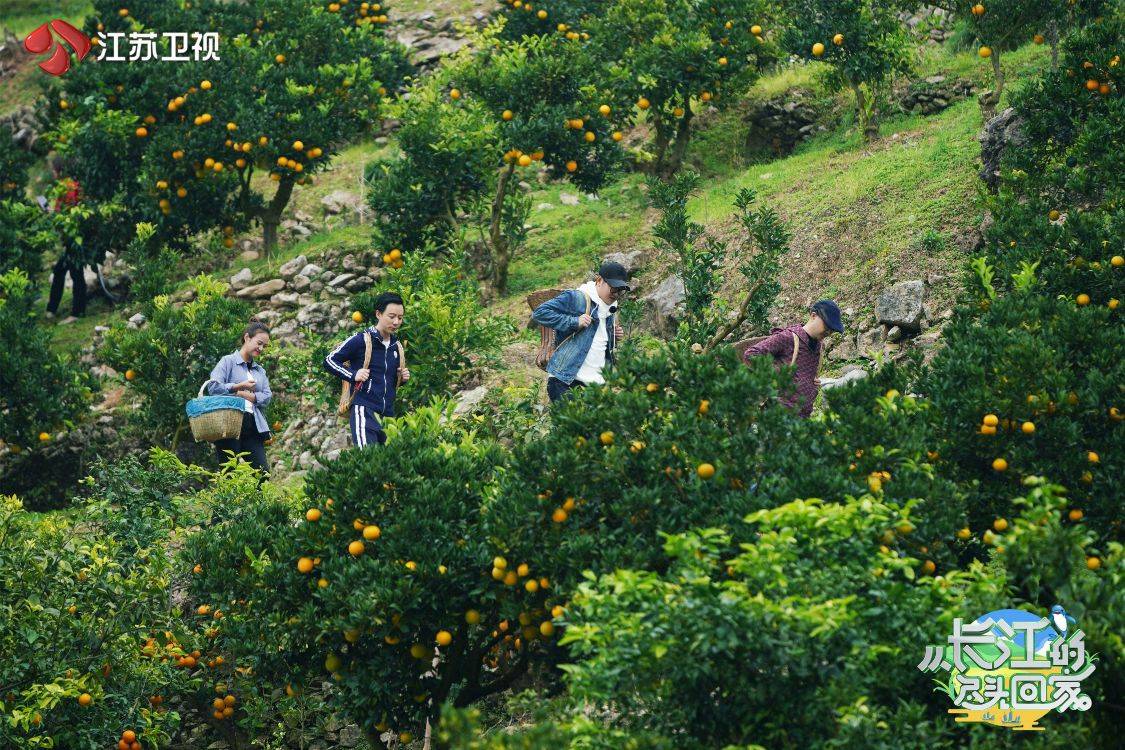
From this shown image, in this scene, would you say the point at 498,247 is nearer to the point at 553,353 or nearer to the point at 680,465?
the point at 553,353

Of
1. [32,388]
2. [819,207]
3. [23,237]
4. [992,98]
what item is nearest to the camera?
[32,388]

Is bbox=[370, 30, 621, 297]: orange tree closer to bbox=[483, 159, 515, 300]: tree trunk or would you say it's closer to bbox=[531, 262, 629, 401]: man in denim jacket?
bbox=[483, 159, 515, 300]: tree trunk

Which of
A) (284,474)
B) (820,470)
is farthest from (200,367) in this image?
(820,470)

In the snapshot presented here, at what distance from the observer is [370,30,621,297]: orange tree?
1399cm

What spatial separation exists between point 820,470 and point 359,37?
495 inches

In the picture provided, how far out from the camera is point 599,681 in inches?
217

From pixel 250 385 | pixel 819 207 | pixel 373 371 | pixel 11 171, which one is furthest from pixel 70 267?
pixel 819 207

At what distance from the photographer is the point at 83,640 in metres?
7.68

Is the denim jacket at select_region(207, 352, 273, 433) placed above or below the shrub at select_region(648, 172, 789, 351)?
below

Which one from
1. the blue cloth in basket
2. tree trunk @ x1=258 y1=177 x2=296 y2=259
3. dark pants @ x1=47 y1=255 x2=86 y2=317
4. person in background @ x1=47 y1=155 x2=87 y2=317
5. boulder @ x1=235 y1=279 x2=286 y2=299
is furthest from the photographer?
dark pants @ x1=47 y1=255 x2=86 y2=317

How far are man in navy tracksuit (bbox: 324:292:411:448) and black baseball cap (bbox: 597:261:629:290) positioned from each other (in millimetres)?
1518

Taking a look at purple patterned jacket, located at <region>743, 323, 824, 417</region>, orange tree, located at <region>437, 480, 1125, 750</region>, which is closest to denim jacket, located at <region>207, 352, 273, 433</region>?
purple patterned jacket, located at <region>743, 323, 824, 417</region>

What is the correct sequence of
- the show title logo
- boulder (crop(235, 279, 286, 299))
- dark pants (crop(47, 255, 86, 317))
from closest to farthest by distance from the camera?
1. the show title logo
2. boulder (crop(235, 279, 286, 299))
3. dark pants (crop(47, 255, 86, 317))

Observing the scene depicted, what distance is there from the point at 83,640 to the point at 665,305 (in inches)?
252
